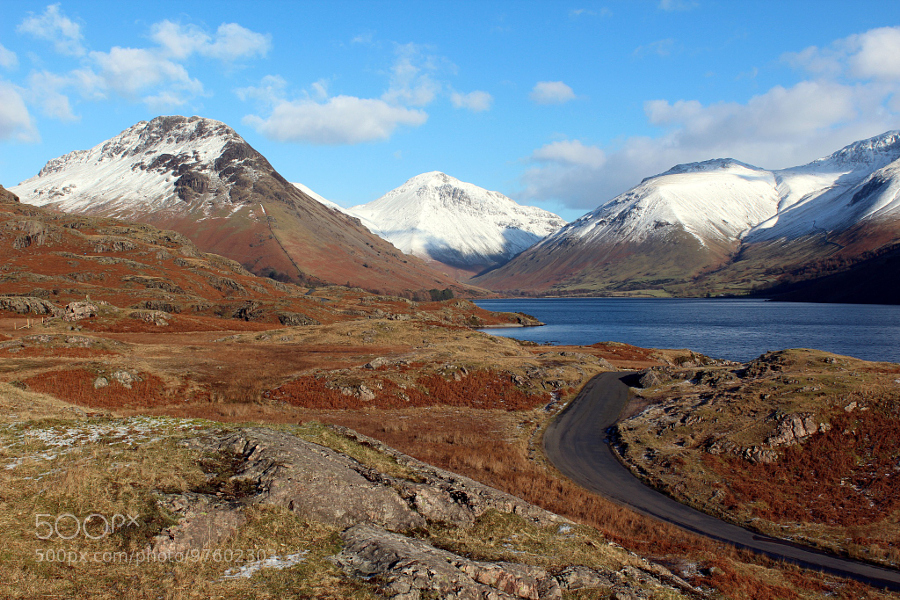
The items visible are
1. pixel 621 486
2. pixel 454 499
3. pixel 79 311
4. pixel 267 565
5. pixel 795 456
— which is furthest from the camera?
pixel 79 311

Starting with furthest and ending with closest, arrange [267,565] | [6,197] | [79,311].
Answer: [6,197], [79,311], [267,565]

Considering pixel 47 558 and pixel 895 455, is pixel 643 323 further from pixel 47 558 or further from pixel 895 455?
pixel 47 558

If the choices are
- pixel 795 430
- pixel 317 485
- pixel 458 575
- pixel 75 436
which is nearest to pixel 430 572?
pixel 458 575

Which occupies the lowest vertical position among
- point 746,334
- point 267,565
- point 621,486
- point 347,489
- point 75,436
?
point 746,334

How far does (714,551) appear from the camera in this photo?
797 inches

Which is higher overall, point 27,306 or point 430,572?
point 27,306

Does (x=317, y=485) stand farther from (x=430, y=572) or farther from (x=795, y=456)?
(x=795, y=456)

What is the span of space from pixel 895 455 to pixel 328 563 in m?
33.7

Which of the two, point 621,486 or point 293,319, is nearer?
point 621,486

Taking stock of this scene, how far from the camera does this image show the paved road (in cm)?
2110

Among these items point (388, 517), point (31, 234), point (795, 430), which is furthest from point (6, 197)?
point (795, 430)

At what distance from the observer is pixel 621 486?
98.1 ft

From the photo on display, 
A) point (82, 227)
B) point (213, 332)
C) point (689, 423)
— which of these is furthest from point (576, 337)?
point (82, 227)

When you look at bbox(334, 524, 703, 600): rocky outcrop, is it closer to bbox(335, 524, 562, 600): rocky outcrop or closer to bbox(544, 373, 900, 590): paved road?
bbox(335, 524, 562, 600): rocky outcrop
